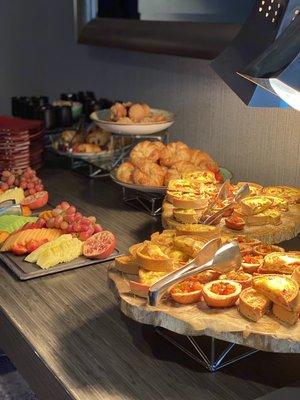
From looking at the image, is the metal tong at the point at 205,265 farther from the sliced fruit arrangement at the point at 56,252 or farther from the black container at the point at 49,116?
the black container at the point at 49,116

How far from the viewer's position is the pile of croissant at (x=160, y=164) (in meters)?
1.51

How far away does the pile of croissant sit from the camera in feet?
4.97

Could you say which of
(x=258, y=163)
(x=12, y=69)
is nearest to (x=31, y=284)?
(x=258, y=163)

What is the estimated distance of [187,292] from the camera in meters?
0.90

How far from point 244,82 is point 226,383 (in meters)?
0.56

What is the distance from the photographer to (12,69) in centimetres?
291

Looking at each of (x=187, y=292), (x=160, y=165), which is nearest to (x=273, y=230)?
(x=187, y=292)

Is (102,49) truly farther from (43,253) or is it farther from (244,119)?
(43,253)

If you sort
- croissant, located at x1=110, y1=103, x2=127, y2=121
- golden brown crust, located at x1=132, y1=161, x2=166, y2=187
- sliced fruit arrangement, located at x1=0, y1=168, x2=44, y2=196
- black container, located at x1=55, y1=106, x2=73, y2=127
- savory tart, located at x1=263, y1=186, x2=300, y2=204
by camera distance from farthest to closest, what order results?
black container, located at x1=55, y1=106, x2=73, y2=127 < croissant, located at x1=110, y1=103, x2=127, y2=121 < sliced fruit arrangement, located at x1=0, y1=168, x2=44, y2=196 < golden brown crust, located at x1=132, y1=161, x2=166, y2=187 < savory tart, located at x1=263, y1=186, x2=300, y2=204

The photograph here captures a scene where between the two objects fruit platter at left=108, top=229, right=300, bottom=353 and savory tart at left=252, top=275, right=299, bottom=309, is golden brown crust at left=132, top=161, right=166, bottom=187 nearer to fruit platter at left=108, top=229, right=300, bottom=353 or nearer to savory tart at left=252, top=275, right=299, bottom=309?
fruit platter at left=108, top=229, right=300, bottom=353

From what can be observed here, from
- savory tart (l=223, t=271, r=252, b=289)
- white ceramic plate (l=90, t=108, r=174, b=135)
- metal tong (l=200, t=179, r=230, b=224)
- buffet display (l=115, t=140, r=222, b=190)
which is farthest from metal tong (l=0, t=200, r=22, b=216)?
savory tart (l=223, t=271, r=252, b=289)

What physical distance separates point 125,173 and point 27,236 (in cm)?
35

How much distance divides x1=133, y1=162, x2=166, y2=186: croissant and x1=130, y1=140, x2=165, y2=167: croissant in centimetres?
3

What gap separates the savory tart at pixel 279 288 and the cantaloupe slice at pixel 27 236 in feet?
1.82
